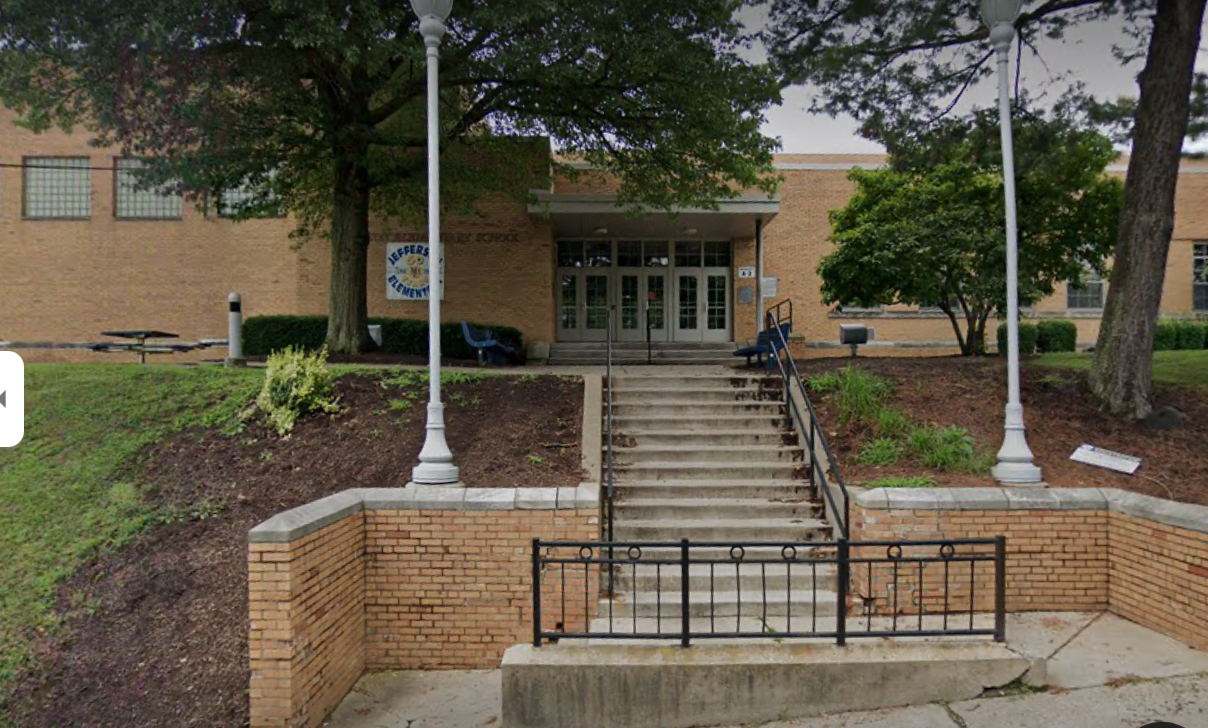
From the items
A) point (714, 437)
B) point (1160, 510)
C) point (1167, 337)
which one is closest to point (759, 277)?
point (714, 437)

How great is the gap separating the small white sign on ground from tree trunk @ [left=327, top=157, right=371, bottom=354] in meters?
10.4

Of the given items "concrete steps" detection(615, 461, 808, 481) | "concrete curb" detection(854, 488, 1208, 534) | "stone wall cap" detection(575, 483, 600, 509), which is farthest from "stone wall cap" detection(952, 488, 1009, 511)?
"stone wall cap" detection(575, 483, 600, 509)

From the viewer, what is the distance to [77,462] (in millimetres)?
7762

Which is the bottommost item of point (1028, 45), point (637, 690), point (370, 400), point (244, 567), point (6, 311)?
point (637, 690)

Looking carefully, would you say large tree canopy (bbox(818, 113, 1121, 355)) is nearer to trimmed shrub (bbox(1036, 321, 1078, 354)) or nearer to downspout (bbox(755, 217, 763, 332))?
downspout (bbox(755, 217, 763, 332))

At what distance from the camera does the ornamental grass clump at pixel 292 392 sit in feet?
27.1

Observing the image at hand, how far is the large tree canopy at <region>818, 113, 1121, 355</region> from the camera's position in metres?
11.4

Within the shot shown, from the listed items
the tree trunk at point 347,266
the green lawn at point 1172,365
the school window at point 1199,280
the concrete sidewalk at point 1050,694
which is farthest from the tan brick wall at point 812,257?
the concrete sidewalk at point 1050,694

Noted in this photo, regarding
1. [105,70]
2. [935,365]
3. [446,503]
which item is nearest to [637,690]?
[446,503]

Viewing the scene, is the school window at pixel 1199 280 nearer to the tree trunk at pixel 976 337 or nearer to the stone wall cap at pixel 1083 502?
the tree trunk at pixel 976 337

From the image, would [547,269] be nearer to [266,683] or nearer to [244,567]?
[244,567]

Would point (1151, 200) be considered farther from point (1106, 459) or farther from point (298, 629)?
point (298, 629)

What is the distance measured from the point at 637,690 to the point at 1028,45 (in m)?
10.5

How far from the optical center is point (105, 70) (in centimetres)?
941
